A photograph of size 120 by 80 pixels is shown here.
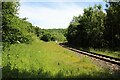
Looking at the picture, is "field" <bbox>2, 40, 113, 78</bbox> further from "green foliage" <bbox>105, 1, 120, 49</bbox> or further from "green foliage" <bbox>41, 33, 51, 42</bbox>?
"green foliage" <bbox>41, 33, 51, 42</bbox>

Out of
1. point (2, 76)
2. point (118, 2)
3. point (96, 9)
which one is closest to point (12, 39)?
point (118, 2)

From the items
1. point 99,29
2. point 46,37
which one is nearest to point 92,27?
point 99,29

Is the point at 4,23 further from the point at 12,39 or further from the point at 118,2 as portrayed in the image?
the point at 118,2

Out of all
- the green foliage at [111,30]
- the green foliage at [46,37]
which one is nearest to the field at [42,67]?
the green foliage at [111,30]

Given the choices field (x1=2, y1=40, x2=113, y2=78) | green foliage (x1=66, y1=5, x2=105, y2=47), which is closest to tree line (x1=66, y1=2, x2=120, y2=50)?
green foliage (x1=66, y1=5, x2=105, y2=47)

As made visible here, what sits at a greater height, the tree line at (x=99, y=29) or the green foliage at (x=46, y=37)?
the tree line at (x=99, y=29)

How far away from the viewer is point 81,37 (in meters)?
68.7

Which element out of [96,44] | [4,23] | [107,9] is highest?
[107,9]

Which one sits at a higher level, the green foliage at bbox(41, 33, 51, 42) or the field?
the field

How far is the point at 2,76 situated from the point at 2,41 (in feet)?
49.5

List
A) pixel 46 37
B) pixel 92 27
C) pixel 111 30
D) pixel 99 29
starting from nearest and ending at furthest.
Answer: pixel 111 30
pixel 99 29
pixel 92 27
pixel 46 37

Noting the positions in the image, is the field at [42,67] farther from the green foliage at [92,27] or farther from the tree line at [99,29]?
the green foliage at [92,27]

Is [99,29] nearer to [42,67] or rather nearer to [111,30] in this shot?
[111,30]

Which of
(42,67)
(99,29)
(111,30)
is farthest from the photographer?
(99,29)
